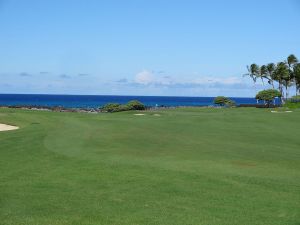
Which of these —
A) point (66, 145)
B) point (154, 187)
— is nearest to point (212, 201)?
point (154, 187)

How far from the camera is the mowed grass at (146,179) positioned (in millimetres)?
9141

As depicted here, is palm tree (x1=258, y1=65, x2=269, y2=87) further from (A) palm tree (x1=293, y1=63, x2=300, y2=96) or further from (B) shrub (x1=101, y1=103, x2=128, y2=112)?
(B) shrub (x1=101, y1=103, x2=128, y2=112)

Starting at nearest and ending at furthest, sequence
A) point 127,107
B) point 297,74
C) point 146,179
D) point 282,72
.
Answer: point 146,179, point 127,107, point 297,74, point 282,72

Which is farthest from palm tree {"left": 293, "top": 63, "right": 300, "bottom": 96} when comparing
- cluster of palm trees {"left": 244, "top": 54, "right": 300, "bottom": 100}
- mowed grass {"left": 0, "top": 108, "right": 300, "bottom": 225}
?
mowed grass {"left": 0, "top": 108, "right": 300, "bottom": 225}

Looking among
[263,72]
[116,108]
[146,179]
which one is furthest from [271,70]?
[146,179]

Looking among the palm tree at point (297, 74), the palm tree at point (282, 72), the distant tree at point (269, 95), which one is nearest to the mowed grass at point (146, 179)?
the distant tree at point (269, 95)

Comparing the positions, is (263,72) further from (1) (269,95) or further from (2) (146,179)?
(2) (146,179)

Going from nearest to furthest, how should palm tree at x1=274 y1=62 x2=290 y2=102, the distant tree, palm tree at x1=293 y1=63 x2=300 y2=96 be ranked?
the distant tree
palm tree at x1=293 y1=63 x2=300 y2=96
palm tree at x1=274 y1=62 x2=290 y2=102

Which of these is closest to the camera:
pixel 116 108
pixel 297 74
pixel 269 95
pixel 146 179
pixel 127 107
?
pixel 146 179

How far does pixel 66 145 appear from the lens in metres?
18.1

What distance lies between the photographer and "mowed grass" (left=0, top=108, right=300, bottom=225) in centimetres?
914

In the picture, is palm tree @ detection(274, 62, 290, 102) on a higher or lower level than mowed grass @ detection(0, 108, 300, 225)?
higher

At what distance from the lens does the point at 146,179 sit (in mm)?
12117

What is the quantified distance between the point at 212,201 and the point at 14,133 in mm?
14673
